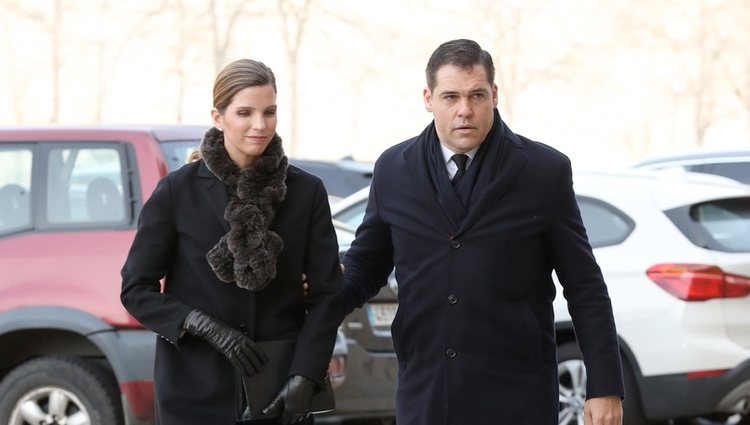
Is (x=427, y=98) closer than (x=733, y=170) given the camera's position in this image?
Yes

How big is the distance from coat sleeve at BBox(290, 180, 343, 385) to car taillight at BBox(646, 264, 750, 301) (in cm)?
332

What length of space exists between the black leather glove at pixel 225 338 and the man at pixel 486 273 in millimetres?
460

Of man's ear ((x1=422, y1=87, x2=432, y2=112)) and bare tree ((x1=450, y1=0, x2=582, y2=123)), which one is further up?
bare tree ((x1=450, y1=0, x2=582, y2=123))

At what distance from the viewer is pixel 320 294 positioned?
3.83 m

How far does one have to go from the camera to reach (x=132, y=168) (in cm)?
641

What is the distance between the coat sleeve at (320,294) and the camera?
3721 mm

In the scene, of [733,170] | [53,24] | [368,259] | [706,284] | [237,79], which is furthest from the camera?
[53,24]

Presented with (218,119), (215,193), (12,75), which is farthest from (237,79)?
(12,75)

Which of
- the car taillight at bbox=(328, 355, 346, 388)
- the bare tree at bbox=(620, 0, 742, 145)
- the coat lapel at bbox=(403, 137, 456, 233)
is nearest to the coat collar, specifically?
the coat lapel at bbox=(403, 137, 456, 233)

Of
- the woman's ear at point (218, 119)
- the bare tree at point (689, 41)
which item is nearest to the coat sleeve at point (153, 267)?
the woman's ear at point (218, 119)

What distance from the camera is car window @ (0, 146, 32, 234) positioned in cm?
643

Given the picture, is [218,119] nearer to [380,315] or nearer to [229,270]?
[229,270]

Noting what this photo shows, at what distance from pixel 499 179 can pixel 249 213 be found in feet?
2.39

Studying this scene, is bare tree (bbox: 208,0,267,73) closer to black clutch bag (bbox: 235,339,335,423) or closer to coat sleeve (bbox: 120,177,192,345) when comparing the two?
coat sleeve (bbox: 120,177,192,345)
